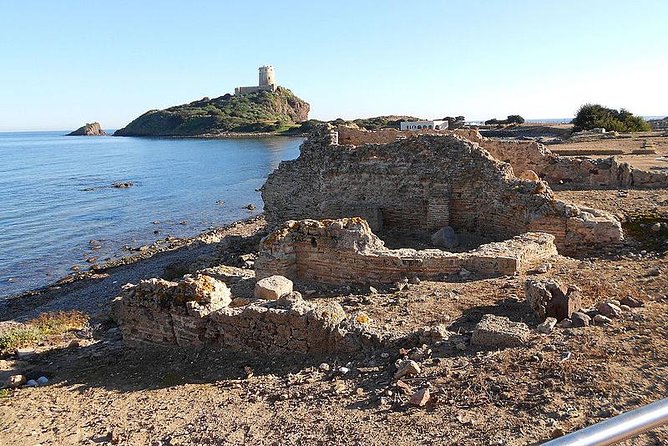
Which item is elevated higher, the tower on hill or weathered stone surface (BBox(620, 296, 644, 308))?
the tower on hill

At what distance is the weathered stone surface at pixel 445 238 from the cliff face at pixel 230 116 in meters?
119

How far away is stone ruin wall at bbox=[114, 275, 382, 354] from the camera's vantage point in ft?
23.9

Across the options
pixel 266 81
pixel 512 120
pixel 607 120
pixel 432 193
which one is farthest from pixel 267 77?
pixel 432 193

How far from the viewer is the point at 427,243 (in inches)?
543

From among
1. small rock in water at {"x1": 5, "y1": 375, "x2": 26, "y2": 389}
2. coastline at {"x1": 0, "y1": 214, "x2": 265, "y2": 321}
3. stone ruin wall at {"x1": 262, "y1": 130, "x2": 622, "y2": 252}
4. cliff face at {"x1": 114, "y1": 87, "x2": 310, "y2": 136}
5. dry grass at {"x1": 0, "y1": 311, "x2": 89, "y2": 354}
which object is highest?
cliff face at {"x1": 114, "y1": 87, "x2": 310, "y2": 136}

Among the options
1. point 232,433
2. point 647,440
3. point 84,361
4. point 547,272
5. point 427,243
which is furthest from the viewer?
point 427,243

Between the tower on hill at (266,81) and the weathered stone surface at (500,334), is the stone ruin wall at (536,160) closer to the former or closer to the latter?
the weathered stone surface at (500,334)

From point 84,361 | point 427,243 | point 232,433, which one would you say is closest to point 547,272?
point 427,243

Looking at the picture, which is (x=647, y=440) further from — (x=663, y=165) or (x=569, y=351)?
(x=663, y=165)

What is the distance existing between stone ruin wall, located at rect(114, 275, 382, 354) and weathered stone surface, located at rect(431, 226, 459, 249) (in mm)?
6179

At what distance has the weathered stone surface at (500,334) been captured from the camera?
6.45m

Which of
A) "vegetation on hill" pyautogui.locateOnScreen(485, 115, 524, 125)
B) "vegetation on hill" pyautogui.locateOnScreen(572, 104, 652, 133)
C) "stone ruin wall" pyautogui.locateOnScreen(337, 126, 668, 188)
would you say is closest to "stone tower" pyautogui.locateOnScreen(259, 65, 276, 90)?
"vegetation on hill" pyautogui.locateOnScreen(485, 115, 524, 125)

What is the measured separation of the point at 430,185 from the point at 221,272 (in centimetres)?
624

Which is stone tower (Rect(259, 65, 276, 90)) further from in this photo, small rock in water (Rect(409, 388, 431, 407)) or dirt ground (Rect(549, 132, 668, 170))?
small rock in water (Rect(409, 388, 431, 407))
